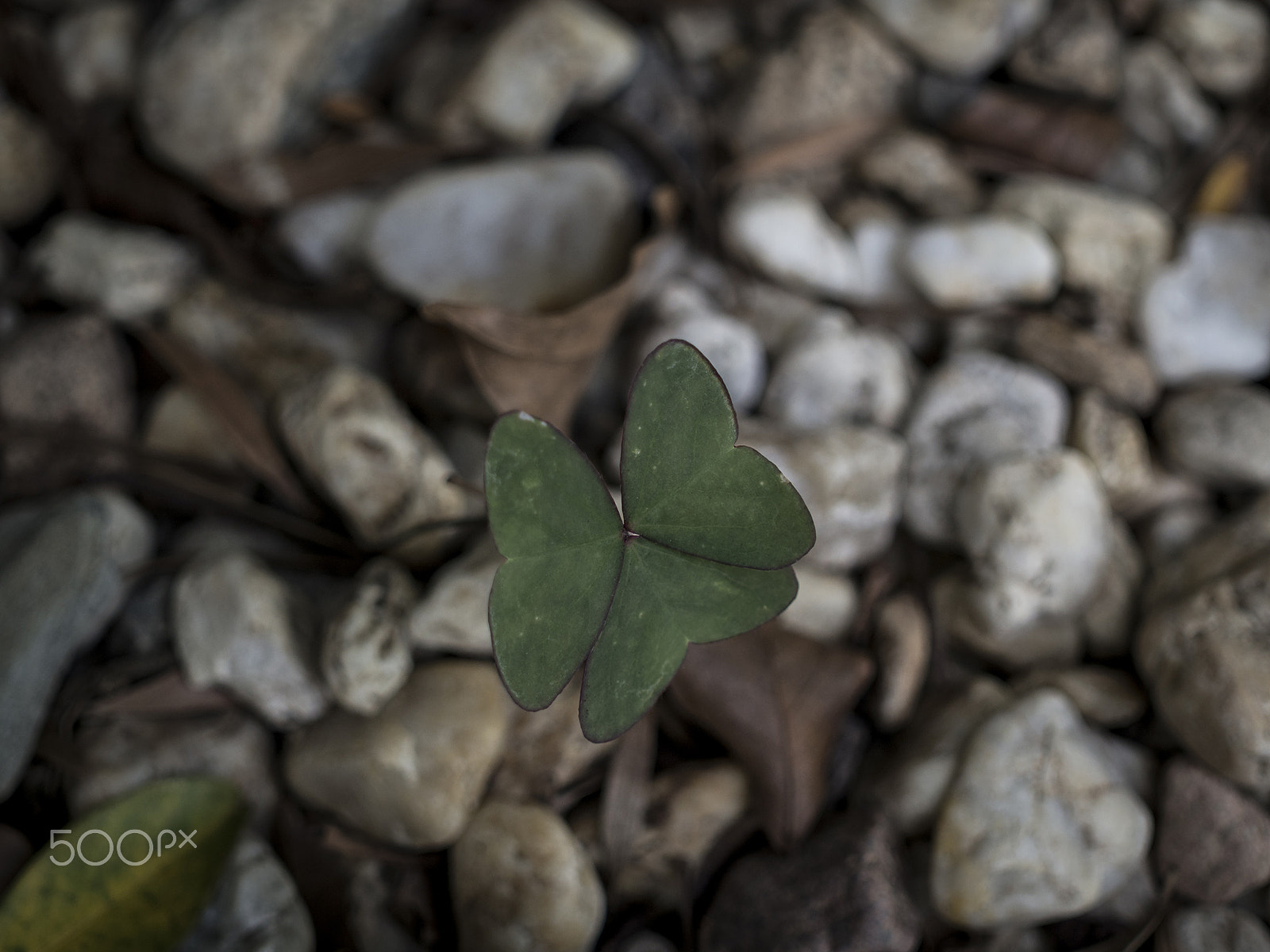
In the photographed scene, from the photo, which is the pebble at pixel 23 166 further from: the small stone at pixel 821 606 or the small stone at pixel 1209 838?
the small stone at pixel 1209 838

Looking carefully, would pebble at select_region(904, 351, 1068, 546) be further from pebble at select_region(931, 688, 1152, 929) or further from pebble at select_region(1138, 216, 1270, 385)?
pebble at select_region(931, 688, 1152, 929)

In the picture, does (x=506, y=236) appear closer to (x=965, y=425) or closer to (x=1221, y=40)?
(x=965, y=425)

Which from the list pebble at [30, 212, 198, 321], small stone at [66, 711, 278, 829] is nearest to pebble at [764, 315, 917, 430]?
small stone at [66, 711, 278, 829]

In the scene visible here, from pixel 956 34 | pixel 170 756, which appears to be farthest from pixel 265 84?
pixel 956 34

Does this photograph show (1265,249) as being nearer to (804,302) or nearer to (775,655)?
(804,302)

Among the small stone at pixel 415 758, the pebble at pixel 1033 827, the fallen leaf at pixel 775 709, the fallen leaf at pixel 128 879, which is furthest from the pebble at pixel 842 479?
the fallen leaf at pixel 128 879

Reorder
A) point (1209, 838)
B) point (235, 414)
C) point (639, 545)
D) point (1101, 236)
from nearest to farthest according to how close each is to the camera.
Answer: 1. point (639, 545)
2. point (1209, 838)
3. point (235, 414)
4. point (1101, 236)

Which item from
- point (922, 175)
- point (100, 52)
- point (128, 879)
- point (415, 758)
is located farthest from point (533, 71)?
point (128, 879)
